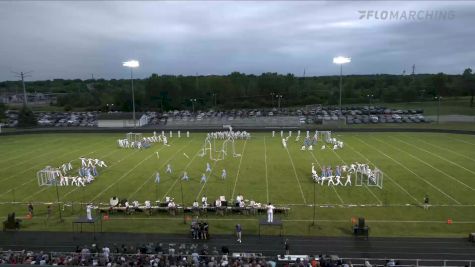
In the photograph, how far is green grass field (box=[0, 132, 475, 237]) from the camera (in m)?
22.7

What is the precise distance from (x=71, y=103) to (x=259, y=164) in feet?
339

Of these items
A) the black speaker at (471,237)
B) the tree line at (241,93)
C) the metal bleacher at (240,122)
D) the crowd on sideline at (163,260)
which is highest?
the tree line at (241,93)

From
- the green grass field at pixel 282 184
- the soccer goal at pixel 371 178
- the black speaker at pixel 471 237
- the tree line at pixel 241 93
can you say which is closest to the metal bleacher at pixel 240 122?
the green grass field at pixel 282 184

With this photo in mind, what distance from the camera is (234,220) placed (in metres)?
23.2

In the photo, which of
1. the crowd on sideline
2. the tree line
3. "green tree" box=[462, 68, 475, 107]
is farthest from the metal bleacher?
"green tree" box=[462, 68, 475, 107]

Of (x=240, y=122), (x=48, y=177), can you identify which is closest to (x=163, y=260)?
(x=48, y=177)

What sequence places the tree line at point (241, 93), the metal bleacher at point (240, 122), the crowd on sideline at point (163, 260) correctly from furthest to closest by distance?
the tree line at point (241, 93) → the metal bleacher at point (240, 122) → the crowd on sideline at point (163, 260)

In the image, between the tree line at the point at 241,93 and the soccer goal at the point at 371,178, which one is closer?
the soccer goal at the point at 371,178

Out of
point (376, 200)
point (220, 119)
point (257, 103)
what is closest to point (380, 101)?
point (257, 103)

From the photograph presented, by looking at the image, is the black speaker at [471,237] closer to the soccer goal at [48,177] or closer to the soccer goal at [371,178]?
the soccer goal at [371,178]

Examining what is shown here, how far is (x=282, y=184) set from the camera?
30625mm

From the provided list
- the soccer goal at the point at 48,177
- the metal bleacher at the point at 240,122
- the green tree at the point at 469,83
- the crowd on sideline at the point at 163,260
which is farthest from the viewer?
the green tree at the point at 469,83

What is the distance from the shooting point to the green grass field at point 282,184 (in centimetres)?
2269

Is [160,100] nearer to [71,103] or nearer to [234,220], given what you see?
[71,103]
